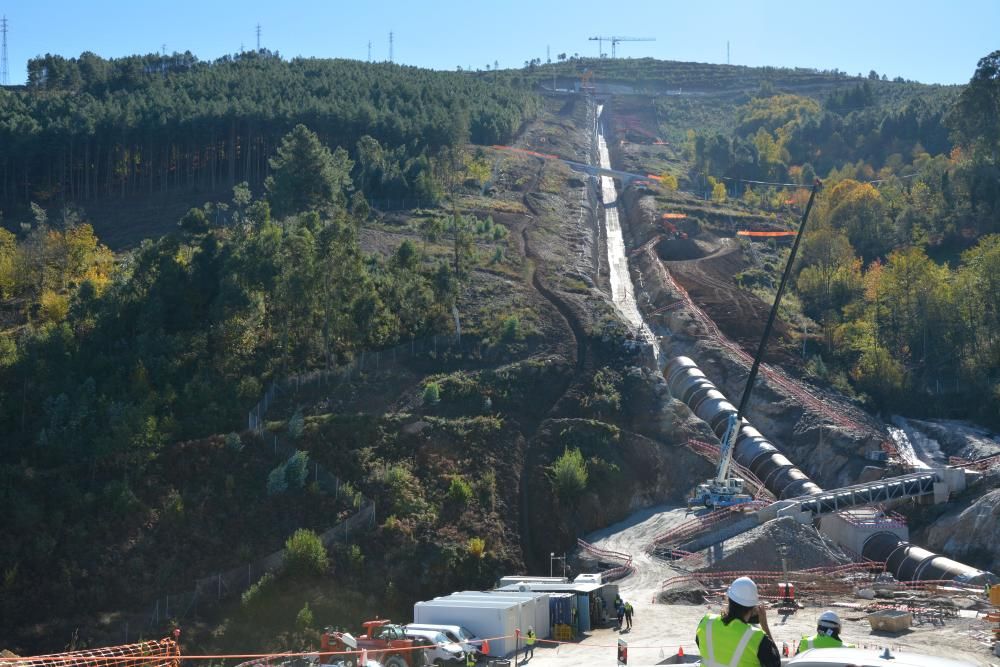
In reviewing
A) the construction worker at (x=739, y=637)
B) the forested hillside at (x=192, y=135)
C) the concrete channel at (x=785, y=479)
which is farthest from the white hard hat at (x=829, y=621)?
the forested hillside at (x=192, y=135)

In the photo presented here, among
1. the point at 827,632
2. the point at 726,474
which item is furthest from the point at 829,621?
the point at 726,474

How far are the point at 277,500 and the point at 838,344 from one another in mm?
50599

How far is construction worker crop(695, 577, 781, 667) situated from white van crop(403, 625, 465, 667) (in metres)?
21.8

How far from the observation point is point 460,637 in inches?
1347

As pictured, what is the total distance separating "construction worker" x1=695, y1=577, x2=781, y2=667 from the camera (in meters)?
11.1

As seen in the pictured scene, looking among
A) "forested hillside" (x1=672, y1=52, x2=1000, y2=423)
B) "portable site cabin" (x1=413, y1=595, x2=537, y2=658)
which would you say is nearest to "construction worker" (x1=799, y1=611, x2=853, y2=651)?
"portable site cabin" (x1=413, y1=595, x2=537, y2=658)

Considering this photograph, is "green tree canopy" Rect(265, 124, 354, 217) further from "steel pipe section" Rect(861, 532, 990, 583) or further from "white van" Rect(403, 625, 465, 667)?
"white van" Rect(403, 625, 465, 667)

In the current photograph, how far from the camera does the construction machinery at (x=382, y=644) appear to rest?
31.9 m

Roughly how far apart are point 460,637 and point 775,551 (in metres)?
21.4

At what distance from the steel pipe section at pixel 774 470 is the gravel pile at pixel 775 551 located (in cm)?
237

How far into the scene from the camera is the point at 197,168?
4304 inches

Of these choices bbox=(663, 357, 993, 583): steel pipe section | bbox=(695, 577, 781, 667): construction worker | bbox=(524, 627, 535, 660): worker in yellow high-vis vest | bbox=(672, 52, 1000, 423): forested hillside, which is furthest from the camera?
bbox=(672, 52, 1000, 423): forested hillside

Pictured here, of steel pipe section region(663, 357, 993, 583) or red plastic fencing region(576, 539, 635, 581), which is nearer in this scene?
steel pipe section region(663, 357, 993, 583)

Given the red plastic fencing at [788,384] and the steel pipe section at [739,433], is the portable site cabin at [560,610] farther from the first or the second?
the red plastic fencing at [788,384]
